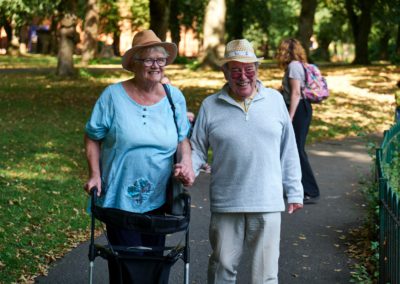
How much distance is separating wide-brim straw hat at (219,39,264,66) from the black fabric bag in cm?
43

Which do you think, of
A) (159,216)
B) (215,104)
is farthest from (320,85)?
(159,216)

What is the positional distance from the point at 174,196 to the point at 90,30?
1641 inches

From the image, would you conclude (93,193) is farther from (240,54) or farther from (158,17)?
(158,17)

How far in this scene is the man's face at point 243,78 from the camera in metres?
5.25

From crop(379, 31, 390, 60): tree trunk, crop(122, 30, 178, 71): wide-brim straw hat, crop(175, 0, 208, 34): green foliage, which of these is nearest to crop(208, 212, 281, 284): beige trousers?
crop(122, 30, 178, 71): wide-brim straw hat

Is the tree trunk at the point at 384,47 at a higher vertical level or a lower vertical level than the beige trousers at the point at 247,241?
lower

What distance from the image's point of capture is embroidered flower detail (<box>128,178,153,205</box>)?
504 centimetres

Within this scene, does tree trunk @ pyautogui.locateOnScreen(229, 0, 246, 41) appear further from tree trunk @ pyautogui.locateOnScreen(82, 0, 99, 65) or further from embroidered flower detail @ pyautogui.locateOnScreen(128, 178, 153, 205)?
embroidered flower detail @ pyautogui.locateOnScreen(128, 178, 153, 205)

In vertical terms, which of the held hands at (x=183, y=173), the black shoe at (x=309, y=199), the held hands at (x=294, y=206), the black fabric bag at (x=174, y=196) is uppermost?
the held hands at (x=183, y=173)

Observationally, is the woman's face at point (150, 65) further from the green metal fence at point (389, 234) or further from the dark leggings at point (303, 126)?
the dark leggings at point (303, 126)

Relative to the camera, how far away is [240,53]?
527cm

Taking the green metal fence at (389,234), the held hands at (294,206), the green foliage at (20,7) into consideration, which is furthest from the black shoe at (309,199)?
the green foliage at (20,7)

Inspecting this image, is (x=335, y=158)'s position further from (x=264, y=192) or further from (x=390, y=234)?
(x=264, y=192)

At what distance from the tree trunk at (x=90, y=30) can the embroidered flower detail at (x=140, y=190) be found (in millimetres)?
40770
